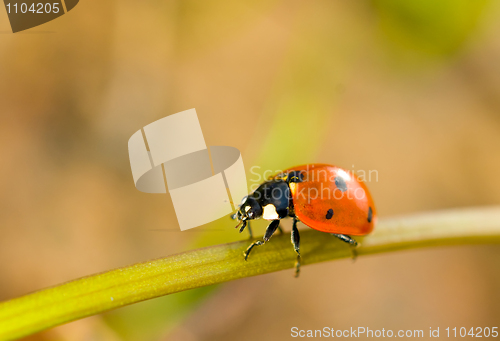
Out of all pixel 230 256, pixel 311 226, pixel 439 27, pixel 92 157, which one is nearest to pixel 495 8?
pixel 439 27

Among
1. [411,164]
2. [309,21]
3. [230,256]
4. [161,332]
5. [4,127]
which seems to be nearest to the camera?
[230,256]

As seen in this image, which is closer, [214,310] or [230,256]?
[230,256]

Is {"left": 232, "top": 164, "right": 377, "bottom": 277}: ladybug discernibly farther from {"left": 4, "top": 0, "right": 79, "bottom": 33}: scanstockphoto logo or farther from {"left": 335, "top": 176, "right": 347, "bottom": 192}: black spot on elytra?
{"left": 4, "top": 0, "right": 79, "bottom": 33}: scanstockphoto logo

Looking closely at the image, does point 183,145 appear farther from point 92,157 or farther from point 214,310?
point 214,310

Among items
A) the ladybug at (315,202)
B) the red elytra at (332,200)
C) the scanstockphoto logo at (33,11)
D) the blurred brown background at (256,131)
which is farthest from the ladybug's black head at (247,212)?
the scanstockphoto logo at (33,11)

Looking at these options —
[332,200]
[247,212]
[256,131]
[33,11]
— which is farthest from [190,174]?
[33,11]
